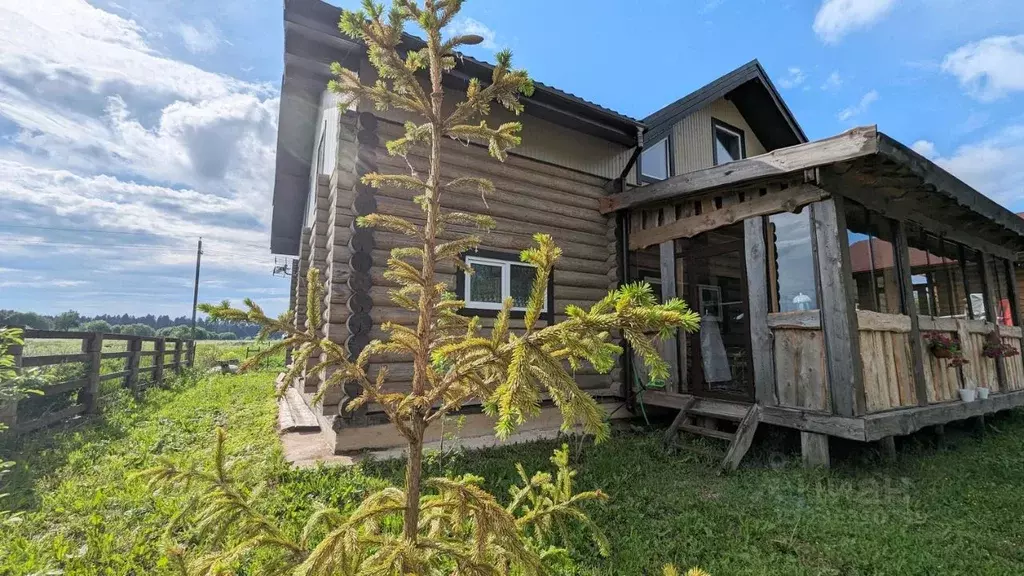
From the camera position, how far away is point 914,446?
20.1 feet

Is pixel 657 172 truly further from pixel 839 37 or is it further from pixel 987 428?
pixel 839 37

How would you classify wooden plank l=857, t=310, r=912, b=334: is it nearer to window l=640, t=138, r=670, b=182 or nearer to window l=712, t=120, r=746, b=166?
window l=640, t=138, r=670, b=182

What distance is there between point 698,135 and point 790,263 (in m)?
4.81

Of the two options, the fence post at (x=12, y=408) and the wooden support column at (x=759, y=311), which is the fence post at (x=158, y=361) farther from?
the wooden support column at (x=759, y=311)

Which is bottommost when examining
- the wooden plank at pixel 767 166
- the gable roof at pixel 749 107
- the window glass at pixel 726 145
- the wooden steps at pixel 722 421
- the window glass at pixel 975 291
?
the wooden steps at pixel 722 421

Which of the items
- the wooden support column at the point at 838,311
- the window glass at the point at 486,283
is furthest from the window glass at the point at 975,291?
the window glass at the point at 486,283

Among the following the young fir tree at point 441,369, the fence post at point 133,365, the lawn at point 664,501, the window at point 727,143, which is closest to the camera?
the young fir tree at point 441,369

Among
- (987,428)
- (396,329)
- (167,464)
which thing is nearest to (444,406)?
Result: (396,329)

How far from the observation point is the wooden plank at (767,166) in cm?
429

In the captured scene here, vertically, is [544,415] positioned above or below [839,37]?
below

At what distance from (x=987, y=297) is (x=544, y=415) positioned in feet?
27.2

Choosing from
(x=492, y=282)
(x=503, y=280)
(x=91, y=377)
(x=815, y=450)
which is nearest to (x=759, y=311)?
(x=815, y=450)

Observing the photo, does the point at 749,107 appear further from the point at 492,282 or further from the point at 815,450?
the point at 815,450

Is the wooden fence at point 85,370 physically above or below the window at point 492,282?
below
